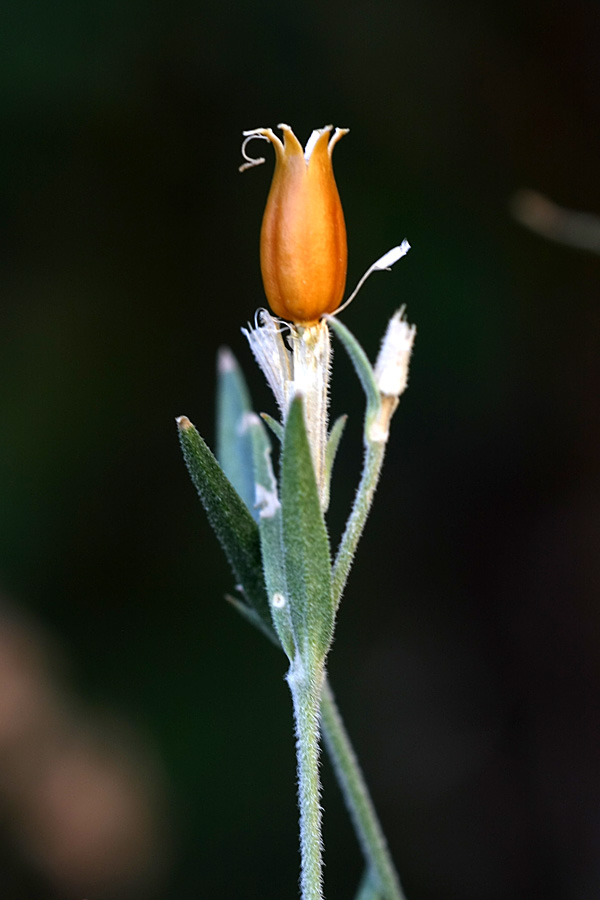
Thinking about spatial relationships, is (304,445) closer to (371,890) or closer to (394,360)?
(394,360)

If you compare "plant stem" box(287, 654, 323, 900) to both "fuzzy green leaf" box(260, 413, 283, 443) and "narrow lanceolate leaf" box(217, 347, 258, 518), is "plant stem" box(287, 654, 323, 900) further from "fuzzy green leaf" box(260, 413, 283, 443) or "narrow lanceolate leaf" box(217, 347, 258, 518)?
"narrow lanceolate leaf" box(217, 347, 258, 518)

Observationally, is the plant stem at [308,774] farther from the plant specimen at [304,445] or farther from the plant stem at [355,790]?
the plant stem at [355,790]

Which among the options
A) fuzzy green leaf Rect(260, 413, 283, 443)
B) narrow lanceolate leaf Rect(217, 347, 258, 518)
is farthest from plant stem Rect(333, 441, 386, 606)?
narrow lanceolate leaf Rect(217, 347, 258, 518)

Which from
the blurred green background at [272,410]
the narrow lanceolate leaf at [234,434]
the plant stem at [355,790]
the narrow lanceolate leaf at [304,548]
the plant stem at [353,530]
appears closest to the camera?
the narrow lanceolate leaf at [304,548]

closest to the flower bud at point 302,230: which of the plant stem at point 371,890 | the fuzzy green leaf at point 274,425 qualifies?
the fuzzy green leaf at point 274,425

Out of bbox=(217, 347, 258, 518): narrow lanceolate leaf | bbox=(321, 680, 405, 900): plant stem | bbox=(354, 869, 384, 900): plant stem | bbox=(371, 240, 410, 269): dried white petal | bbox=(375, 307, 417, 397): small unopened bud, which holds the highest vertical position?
bbox=(371, 240, 410, 269): dried white petal

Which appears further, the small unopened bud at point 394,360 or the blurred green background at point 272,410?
the blurred green background at point 272,410
